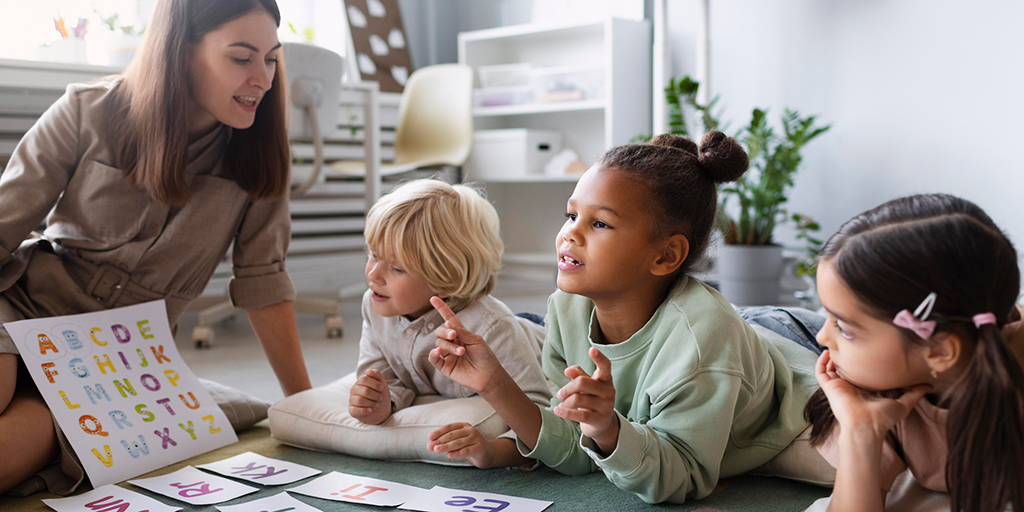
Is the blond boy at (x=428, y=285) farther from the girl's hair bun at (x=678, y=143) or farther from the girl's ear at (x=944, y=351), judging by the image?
the girl's ear at (x=944, y=351)

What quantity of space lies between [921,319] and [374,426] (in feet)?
2.82

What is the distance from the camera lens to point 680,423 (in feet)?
3.42

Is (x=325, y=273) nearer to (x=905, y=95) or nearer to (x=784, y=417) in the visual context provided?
(x=905, y=95)

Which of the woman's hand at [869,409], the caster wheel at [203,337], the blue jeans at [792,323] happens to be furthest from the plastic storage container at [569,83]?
the woman's hand at [869,409]

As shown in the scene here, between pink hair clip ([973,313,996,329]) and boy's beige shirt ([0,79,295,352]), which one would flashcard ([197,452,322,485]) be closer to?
boy's beige shirt ([0,79,295,352])

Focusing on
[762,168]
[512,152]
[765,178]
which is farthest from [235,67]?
[512,152]

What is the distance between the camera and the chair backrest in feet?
11.8

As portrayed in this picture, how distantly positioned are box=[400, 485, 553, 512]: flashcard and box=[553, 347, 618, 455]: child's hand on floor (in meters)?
0.20

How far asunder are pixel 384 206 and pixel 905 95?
2125 mm

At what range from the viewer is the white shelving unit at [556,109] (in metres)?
3.59

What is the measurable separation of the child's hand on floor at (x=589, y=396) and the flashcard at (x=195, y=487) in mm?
522

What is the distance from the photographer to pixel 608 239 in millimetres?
1087

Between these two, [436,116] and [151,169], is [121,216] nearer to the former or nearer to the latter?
[151,169]

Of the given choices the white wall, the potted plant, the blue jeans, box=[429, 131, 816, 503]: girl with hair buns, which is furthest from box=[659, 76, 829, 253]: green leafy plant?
box=[429, 131, 816, 503]: girl with hair buns
